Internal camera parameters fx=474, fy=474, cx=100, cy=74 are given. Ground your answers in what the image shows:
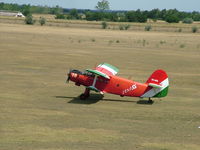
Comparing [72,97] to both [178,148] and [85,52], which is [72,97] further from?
[85,52]

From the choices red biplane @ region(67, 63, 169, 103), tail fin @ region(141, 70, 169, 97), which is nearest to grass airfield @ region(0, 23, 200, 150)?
red biplane @ region(67, 63, 169, 103)

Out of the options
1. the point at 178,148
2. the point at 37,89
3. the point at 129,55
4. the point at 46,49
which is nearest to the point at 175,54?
the point at 129,55

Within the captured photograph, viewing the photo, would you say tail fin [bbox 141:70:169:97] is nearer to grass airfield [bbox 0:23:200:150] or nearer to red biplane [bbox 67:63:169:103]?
red biplane [bbox 67:63:169:103]

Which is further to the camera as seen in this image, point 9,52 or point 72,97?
point 9,52

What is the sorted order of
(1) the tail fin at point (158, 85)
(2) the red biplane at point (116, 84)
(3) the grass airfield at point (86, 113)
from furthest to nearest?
(2) the red biplane at point (116, 84) < (1) the tail fin at point (158, 85) < (3) the grass airfield at point (86, 113)

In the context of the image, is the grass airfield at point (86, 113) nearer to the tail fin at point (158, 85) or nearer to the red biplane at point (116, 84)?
the red biplane at point (116, 84)

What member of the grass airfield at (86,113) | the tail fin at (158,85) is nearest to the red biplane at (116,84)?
the tail fin at (158,85)

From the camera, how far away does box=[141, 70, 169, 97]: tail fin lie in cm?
2347

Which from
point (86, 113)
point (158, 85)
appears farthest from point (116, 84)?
point (86, 113)

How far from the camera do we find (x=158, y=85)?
2352 centimetres

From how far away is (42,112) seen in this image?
21.2 metres

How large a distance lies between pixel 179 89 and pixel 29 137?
1449 cm

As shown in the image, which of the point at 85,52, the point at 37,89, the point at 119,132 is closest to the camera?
the point at 119,132

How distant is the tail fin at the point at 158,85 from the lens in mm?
23469
